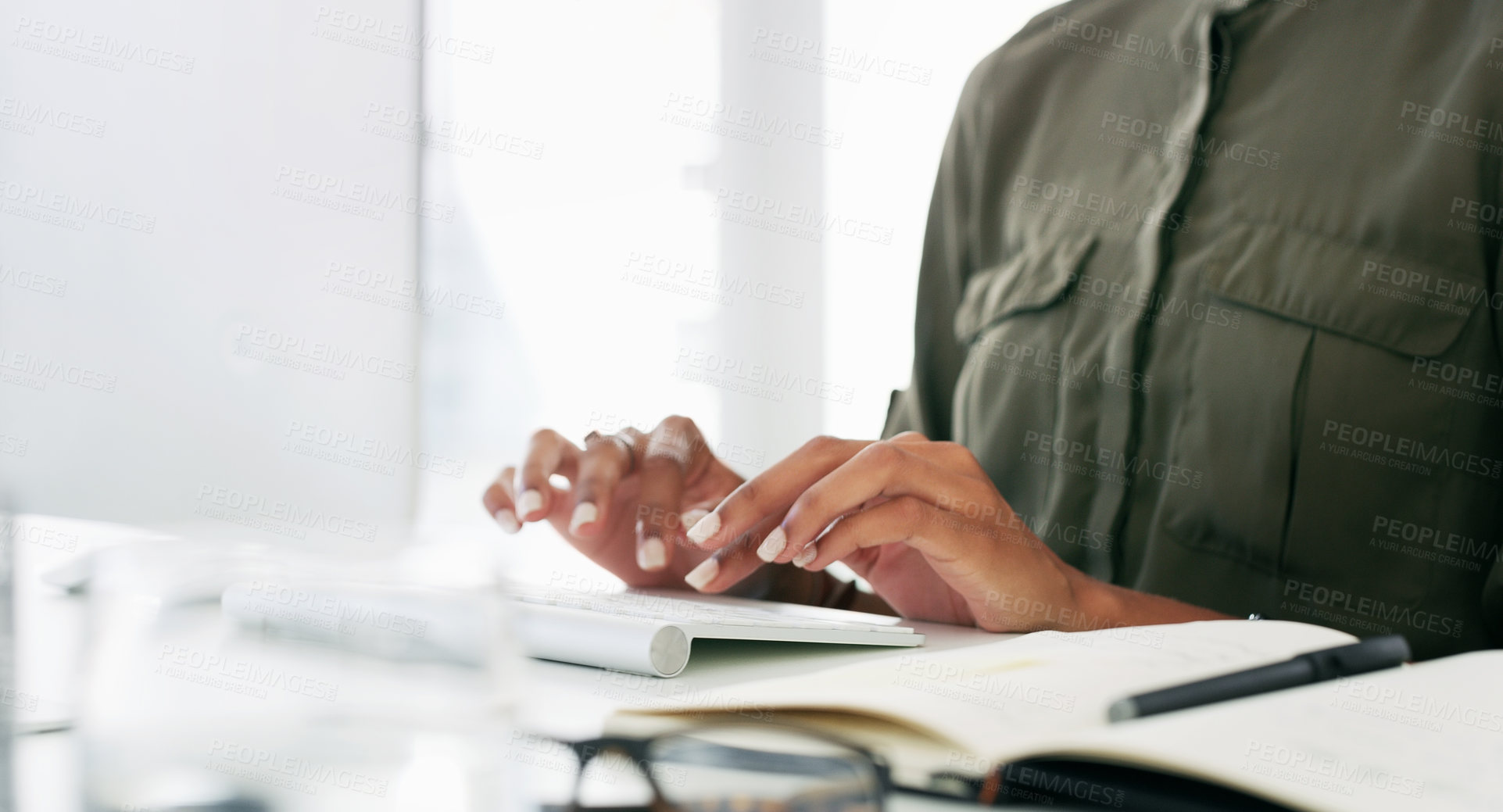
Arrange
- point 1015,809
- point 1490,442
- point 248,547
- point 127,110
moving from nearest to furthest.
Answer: point 1015,809, point 248,547, point 1490,442, point 127,110

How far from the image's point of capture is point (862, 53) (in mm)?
2713

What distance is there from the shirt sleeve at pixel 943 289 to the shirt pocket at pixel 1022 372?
0.05 meters

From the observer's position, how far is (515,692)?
0.19 m

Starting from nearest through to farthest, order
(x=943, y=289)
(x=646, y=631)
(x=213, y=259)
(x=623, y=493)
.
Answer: (x=646, y=631)
(x=623, y=493)
(x=943, y=289)
(x=213, y=259)

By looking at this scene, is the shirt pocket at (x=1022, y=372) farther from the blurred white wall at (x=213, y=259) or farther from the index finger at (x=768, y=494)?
the blurred white wall at (x=213, y=259)

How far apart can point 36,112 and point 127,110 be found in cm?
31

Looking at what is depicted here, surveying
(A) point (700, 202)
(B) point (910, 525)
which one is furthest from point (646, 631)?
(A) point (700, 202)

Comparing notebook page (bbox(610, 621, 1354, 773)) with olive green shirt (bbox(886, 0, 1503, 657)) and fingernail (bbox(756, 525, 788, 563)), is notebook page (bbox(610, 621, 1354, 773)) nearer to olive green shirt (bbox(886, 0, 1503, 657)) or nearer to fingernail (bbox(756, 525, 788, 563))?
fingernail (bbox(756, 525, 788, 563))

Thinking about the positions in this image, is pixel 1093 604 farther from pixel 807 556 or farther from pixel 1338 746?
pixel 1338 746

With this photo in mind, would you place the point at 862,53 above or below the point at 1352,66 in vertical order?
above

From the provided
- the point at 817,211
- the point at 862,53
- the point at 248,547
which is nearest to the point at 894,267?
the point at 817,211

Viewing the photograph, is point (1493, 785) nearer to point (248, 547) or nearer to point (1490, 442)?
point (248, 547)

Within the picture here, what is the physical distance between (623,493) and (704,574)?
22 centimetres

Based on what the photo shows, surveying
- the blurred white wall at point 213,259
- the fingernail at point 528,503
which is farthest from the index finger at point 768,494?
the blurred white wall at point 213,259
